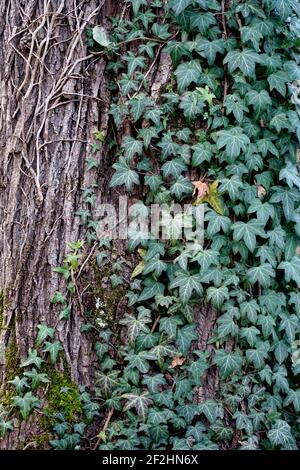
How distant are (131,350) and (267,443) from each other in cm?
86

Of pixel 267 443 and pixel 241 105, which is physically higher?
pixel 241 105

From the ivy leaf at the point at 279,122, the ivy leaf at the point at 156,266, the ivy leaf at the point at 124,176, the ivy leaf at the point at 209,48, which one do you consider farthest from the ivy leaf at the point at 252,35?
the ivy leaf at the point at 156,266

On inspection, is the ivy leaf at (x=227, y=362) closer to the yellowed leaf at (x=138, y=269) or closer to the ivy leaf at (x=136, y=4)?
the yellowed leaf at (x=138, y=269)

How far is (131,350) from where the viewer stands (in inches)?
104

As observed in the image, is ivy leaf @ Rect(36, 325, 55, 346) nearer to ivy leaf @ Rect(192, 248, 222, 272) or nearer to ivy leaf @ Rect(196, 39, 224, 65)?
ivy leaf @ Rect(192, 248, 222, 272)

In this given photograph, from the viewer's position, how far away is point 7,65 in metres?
2.81

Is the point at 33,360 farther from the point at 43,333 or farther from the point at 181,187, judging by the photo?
the point at 181,187

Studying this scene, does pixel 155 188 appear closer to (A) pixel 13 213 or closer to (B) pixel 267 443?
(A) pixel 13 213

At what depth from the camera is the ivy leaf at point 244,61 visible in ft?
8.48

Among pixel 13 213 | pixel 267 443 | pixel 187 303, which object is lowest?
pixel 267 443

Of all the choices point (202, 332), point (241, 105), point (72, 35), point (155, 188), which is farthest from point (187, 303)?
point (72, 35)

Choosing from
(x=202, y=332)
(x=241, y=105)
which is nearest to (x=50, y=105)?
(x=241, y=105)

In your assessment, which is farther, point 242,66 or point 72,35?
point 72,35

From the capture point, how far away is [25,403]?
8.39ft
